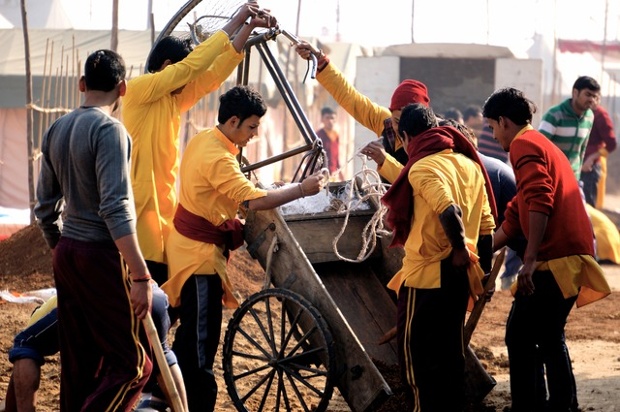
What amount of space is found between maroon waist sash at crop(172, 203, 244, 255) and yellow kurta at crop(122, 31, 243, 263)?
8 cm

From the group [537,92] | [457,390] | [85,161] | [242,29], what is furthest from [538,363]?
[537,92]

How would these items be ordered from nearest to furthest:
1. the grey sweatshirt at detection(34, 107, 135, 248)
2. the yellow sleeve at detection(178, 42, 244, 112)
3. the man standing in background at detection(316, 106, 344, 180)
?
the grey sweatshirt at detection(34, 107, 135, 248) < the yellow sleeve at detection(178, 42, 244, 112) < the man standing in background at detection(316, 106, 344, 180)

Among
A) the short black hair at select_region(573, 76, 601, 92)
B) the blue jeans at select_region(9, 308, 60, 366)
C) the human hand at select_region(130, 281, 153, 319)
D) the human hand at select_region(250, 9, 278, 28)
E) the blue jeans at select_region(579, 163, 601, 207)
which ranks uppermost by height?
the human hand at select_region(250, 9, 278, 28)

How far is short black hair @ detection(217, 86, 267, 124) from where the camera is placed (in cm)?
558

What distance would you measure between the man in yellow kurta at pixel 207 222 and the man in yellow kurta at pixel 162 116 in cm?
10

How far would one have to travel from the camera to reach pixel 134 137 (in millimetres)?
5656

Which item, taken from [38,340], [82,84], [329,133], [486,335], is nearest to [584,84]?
[486,335]

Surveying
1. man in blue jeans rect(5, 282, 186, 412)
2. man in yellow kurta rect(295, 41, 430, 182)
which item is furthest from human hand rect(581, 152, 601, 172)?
man in blue jeans rect(5, 282, 186, 412)

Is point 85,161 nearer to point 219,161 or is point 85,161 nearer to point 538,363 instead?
point 219,161

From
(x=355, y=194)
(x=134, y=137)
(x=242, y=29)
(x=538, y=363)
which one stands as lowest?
(x=538, y=363)

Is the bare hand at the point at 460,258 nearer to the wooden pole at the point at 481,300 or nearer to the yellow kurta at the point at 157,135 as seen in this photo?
the wooden pole at the point at 481,300

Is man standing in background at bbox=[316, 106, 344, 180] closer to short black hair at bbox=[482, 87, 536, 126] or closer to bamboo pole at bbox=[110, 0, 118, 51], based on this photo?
bamboo pole at bbox=[110, 0, 118, 51]

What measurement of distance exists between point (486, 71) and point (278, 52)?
4.75 meters

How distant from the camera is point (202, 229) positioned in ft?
18.6
